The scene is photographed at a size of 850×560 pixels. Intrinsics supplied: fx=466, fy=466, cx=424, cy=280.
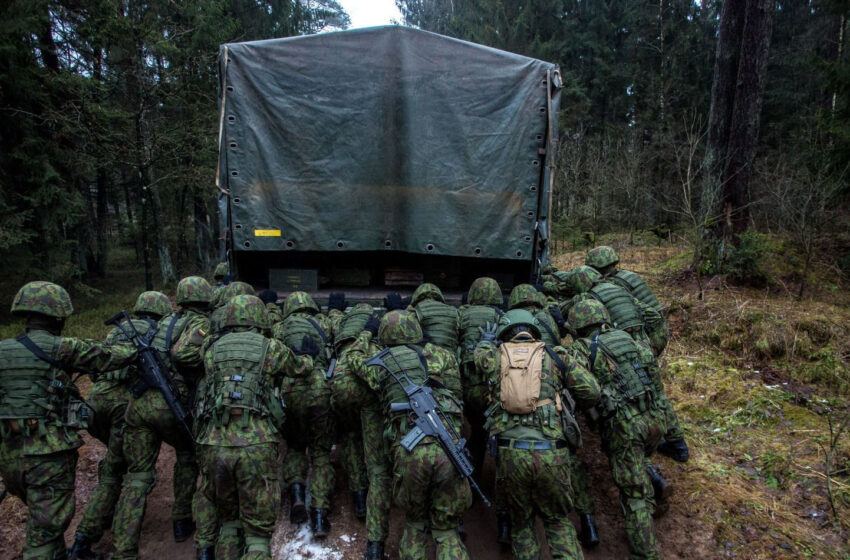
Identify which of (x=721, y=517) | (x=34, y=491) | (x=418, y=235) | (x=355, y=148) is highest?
(x=355, y=148)

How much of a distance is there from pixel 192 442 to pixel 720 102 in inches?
399

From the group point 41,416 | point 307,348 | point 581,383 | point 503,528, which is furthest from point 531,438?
point 41,416

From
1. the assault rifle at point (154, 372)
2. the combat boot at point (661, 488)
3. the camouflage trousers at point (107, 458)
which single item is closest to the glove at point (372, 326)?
the assault rifle at point (154, 372)

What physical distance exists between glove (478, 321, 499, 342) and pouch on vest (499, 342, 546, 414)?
0.64 meters

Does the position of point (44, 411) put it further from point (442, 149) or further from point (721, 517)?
point (721, 517)

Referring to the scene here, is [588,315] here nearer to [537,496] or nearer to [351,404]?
[537,496]

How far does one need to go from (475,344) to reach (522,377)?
1.14 m

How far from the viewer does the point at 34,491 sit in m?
3.27

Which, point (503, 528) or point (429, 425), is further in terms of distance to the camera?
point (503, 528)

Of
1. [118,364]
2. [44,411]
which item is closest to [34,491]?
[44,411]

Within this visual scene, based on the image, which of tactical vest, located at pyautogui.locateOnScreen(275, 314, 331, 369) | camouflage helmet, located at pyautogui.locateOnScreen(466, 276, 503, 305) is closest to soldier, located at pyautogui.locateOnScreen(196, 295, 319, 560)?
tactical vest, located at pyautogui.locateOnScreen(275, 314, 331, 369)

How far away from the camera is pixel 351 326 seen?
172 inches

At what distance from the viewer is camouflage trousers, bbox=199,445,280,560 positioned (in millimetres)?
3137

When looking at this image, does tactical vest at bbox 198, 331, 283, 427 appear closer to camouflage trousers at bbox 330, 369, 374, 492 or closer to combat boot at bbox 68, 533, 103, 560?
camouflage trousers at bbox 330, 369, 374, 492
